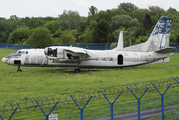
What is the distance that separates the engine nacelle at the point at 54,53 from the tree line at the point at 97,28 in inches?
1658

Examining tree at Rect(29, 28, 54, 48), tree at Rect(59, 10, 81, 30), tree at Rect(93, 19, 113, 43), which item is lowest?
tree at Rect(29, 28, 54, 48)

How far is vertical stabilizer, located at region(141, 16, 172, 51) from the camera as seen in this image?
110ft

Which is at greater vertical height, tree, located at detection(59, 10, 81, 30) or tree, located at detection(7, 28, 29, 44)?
tree, located at detection(59, 10, 81, 30)

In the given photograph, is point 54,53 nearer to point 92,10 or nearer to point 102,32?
point 102,32

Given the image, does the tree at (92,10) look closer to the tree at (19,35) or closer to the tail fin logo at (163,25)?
the tree at (19,35)

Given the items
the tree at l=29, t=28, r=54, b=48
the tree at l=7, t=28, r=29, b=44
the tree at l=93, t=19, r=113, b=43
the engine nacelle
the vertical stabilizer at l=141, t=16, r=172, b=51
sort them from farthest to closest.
A: the tree at l=7, t=28, r=29, b=44 → the tree at l=93, t=19, r=113, b=43 → the tree at l=29, t=28, r=54, b=48 → the vertical stabilizer at l=141, t=16, r=172, b=51 → the engine nacelle

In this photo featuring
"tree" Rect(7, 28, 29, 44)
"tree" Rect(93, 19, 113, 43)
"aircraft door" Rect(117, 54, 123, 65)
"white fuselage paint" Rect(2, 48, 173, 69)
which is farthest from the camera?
"tree" Rect(7, 28, 29, 44)

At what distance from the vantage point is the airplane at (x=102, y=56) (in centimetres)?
3241

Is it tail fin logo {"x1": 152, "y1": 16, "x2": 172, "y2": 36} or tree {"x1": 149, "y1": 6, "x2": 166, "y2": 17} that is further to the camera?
tree {"x1": 149, "y1": 6, "x2": 166, "y2": 17}

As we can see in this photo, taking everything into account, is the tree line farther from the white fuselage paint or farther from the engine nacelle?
the engine nacelle

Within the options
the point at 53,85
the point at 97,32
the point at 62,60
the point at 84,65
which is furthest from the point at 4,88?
the point at 97,32

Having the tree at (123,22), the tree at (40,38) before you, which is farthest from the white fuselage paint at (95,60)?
the tree at (123,22)

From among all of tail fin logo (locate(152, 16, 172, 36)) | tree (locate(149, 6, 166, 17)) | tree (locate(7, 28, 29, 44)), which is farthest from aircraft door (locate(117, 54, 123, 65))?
tree (locate(149, 6, 166, 17))

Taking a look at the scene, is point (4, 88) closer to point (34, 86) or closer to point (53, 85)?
point (34, 86)
